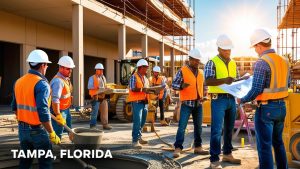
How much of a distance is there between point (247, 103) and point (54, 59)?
24165 mm

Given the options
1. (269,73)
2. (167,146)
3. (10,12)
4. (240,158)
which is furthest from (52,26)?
(269,73)

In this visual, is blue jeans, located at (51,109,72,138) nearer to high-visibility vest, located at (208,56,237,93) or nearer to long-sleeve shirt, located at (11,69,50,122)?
long-sleeve shirt, located at (11,69,50,122)

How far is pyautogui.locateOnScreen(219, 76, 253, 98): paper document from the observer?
543 cm

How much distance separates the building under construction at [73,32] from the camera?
17438 millimetres

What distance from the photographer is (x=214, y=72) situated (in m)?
5.59

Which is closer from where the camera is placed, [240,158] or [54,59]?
[240,158]

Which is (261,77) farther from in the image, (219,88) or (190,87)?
(190,87)

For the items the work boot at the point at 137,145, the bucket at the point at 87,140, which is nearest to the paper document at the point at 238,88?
the bucket at the point at 87,140

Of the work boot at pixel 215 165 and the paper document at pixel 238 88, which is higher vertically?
the paper document at pixel 238 88

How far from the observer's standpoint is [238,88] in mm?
5566

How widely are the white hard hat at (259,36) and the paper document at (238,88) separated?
3.58ft

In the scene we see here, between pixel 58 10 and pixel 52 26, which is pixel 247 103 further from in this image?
pixel 52 26

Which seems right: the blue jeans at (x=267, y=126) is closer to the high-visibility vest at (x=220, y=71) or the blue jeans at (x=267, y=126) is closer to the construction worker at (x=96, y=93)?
the high-visibility vest at (x=220, y=71)

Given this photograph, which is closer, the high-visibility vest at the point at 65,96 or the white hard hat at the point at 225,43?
the white hard hat at the point at 225,43
